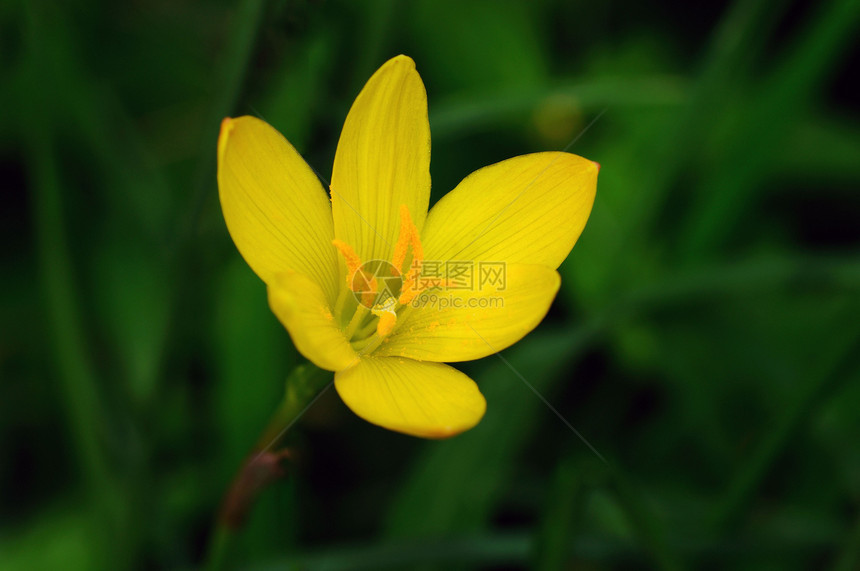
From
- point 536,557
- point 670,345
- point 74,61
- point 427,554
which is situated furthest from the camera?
point 670,345

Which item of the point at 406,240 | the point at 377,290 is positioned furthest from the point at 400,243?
the point at 377,290

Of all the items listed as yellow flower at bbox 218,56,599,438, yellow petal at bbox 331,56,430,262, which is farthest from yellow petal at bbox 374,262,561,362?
yellow petal at bbox 331,56,430,262

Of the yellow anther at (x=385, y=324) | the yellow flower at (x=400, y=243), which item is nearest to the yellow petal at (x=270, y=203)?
the yellow flower at (x=400, y=243)

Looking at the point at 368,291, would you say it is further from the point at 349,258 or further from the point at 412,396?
the point at 412,396

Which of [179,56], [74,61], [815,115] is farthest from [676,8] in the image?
[74,61]

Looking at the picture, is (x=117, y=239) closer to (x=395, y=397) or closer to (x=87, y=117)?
(x=87, y=117)
